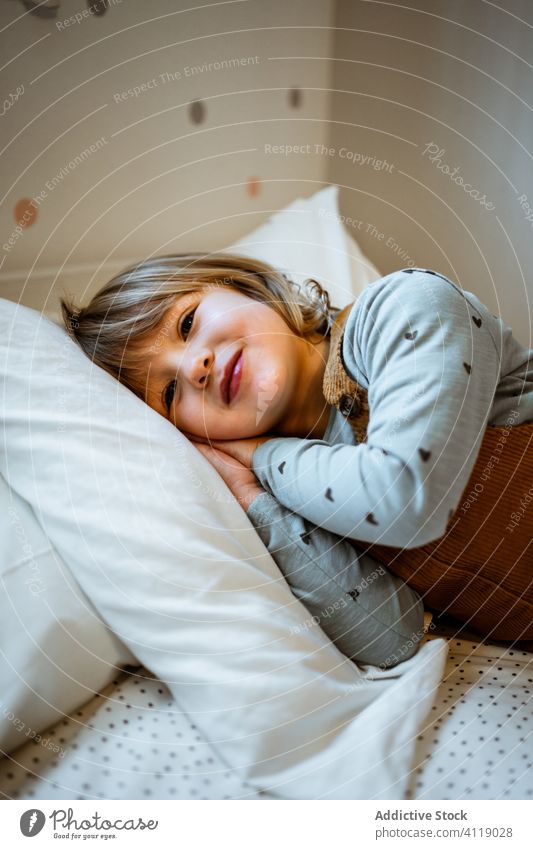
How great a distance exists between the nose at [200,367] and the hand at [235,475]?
0.06 metres

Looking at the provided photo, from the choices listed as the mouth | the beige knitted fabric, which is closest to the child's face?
the mouth

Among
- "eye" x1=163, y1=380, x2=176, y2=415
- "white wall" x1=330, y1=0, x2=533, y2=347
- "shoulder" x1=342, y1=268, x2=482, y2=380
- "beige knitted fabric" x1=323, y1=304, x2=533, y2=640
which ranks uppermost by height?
"white wall" x1=330, y1=0, x2=533, y2=347

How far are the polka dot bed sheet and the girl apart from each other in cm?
6

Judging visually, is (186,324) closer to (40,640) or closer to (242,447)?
(242,447)

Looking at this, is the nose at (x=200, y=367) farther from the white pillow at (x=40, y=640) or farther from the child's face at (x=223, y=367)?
the white pillow at (x=40, y=640)

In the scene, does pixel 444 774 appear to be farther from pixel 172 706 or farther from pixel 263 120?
pixel 263 120

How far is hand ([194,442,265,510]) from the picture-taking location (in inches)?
20.5

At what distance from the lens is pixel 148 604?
420mm

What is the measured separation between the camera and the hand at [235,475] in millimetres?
520

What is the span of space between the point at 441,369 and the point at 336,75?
0.47 metres

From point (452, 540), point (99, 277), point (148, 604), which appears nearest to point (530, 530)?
point (452, 540)

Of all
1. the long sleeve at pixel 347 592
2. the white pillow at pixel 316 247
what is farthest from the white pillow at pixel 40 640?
the white pillow at pixel 316 247

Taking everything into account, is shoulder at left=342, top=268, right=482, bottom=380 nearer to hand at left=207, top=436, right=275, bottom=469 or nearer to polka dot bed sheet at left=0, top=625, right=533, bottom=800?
hand at left=207, top=436, right=275, bottom=469

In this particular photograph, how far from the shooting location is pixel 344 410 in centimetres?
54
